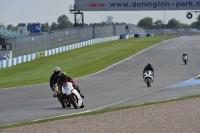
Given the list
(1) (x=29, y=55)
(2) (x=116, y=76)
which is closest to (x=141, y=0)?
(1) (x=29, y=55)

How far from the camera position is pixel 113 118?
16.4 meters

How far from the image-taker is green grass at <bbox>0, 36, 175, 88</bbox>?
1557 inches

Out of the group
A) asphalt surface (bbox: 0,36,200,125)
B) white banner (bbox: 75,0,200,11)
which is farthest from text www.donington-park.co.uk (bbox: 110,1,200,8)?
asphalt surface (bbox: 0,36,200,125)

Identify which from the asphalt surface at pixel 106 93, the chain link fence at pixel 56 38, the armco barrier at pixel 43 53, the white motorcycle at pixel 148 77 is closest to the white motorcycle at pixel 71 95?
the asphalt surface at pixel 106 93

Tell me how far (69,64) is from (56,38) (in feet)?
41.8

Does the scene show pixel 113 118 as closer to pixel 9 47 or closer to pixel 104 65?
pixel 104 65

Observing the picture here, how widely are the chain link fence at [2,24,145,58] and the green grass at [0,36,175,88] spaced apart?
1507mm

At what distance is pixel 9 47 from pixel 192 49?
21.9 meters

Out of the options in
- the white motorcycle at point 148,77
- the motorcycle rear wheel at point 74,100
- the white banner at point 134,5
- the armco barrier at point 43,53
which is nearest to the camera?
the motorcycle rear wheel at point 74,100

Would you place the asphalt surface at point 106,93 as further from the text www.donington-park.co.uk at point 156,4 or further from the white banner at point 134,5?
the white banner at point 134,5

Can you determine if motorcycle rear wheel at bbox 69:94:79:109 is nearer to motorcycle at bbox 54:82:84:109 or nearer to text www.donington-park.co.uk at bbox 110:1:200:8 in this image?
motorcycle at bbox 54:82:84:109

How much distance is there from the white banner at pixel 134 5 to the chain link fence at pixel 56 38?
10.3ft

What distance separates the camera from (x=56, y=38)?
63281 mm

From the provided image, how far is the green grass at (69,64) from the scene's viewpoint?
130 ft
